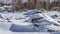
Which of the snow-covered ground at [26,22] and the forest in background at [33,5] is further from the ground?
the forest in background at [33,5]

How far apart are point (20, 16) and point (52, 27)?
1.19 feet

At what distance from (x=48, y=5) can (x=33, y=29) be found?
309mm

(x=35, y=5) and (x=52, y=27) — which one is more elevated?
(x=35, y=5)

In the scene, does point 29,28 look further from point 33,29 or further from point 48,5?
point 48,5

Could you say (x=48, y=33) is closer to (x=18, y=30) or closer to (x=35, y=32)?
(x=35, y=32)

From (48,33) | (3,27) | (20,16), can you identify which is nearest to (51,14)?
(48,33)

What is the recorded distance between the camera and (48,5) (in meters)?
1.25

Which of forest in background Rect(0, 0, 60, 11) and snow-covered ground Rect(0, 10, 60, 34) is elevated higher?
forest in background Rect(0, 0, 60, 11)

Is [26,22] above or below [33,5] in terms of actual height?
below

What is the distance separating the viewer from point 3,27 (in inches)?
48.1

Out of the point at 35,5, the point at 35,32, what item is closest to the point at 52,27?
the point at 35,32

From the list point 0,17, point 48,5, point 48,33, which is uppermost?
point 48,5

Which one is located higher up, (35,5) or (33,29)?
(35,5)

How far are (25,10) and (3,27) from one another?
300 millimetres
